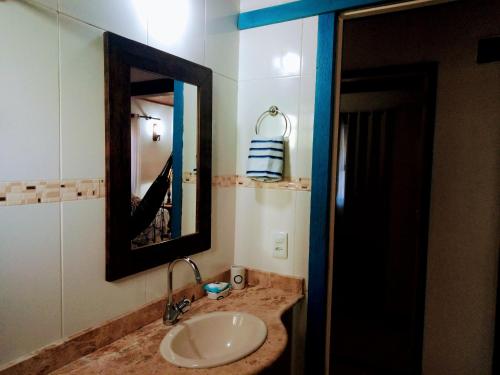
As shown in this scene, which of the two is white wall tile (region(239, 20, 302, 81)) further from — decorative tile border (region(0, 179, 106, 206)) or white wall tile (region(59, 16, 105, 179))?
decorative tile border (region(0, 179, 106, 206))

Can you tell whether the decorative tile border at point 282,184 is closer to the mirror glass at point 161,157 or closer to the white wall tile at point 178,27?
the mirror glass at point 161,157

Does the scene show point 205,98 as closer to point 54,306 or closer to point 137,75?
point 137,75

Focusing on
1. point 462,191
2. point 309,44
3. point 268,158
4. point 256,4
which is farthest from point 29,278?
point 462,191

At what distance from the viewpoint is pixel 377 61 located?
226 cm

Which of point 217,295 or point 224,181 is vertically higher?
point 224,181

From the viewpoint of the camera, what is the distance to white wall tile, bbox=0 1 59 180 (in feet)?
2.63

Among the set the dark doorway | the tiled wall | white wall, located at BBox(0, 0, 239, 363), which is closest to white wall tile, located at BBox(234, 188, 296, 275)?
the tiled wall

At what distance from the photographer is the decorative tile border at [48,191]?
817mm

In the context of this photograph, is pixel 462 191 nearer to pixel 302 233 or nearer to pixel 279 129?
pixel 302 233

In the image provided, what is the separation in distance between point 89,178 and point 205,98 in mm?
628

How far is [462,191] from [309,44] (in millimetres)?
1261

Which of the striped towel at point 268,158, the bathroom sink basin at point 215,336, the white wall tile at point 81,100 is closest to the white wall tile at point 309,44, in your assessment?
the striped towel at point 268,158

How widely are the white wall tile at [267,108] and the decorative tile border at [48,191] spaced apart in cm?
78

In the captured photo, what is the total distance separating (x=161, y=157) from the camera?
4.13 feet
